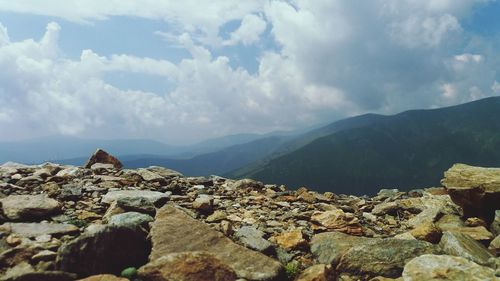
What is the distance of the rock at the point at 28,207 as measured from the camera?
40.9 ft

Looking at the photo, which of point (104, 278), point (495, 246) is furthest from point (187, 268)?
point (495, 246)

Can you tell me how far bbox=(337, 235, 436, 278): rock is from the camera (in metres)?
11.0

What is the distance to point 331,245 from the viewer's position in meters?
12.7

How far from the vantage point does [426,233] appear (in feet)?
44.1

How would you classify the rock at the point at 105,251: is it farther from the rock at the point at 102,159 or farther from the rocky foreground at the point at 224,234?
the rock at the point at 102,159

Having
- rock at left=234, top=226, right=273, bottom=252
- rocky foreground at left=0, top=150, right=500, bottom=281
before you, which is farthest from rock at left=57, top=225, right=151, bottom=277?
rock at left=234, top=226, right=273, bottom=252

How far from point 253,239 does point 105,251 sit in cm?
441

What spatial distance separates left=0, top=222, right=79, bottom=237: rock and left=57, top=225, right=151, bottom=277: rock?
2.06 meters

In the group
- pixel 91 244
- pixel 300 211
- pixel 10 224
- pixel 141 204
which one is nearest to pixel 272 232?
pixel 300 211

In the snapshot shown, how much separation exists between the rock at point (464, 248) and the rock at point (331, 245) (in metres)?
2.15

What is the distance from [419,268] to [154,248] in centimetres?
678

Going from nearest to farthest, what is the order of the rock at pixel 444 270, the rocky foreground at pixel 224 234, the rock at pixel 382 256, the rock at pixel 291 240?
the rock at pixel 444 270, the rocky foreground at pixel 224 234, the rock at pixel 382 256, the rock at pixel 291 240

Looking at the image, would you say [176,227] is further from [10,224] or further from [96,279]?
[10,224]

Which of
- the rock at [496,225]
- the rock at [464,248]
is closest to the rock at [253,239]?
the rock at [464,248]
